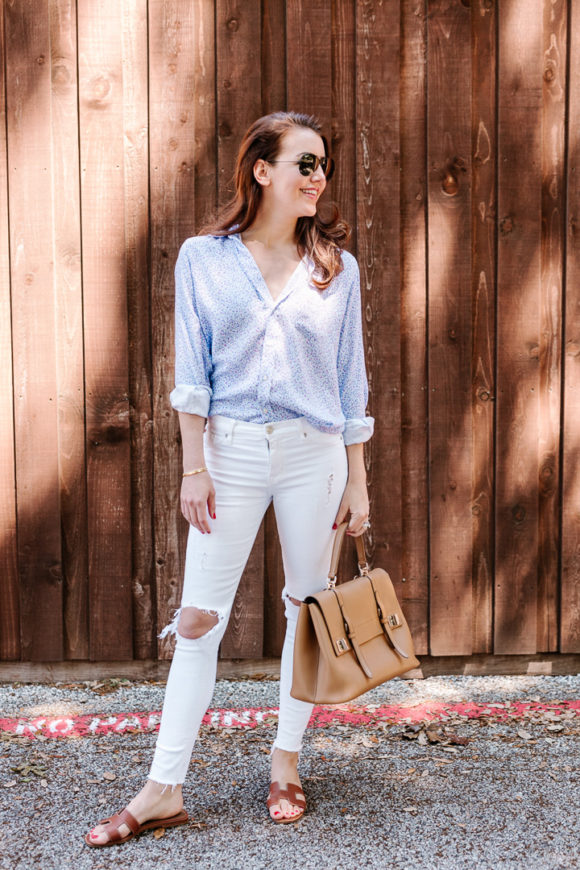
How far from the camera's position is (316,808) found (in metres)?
2.60

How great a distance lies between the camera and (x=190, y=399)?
2.31 m

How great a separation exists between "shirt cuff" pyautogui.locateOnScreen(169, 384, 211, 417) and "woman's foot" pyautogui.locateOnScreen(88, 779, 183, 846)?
1087 mm

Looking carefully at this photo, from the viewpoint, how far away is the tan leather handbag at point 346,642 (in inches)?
90.9

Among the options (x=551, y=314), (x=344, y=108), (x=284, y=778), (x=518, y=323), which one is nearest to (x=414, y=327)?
(x=518, y=323)

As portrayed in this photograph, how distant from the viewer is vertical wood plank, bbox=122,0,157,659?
3445mm

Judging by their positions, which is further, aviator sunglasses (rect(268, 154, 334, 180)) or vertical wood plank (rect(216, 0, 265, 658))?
vertical wood plank (rect(216, 0, 265, 658))

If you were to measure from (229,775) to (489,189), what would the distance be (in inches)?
103

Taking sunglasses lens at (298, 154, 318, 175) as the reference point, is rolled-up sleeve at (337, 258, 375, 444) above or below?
below

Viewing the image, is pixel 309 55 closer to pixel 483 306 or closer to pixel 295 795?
pixel 483 306

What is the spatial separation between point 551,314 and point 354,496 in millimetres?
1629

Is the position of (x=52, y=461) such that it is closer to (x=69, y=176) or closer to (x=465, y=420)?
(x=69, y=176)

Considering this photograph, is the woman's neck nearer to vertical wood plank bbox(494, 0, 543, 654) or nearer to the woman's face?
the woman's face

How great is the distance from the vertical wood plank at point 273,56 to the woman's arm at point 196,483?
5.85 feet

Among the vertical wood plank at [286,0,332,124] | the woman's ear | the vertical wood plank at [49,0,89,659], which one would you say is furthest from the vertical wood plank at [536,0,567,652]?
the vertical wood plank at [49,0,89,659]
